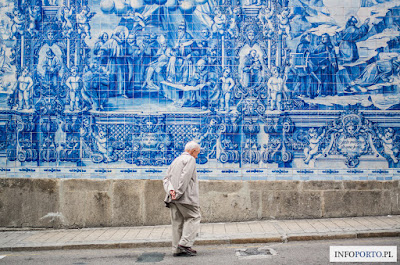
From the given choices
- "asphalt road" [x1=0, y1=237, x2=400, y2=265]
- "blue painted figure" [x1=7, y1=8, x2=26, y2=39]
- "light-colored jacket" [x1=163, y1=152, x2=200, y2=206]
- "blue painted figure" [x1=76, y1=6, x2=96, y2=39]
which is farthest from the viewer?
"blue painted figure" [x1=7, y1=8, x2=26, y2=39]

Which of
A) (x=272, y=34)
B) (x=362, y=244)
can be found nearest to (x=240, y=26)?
(x=272, y=34)

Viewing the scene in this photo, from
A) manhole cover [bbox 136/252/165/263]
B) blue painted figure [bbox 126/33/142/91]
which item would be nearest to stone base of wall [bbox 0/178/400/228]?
manhole cover [bbox 136/252/165/263]

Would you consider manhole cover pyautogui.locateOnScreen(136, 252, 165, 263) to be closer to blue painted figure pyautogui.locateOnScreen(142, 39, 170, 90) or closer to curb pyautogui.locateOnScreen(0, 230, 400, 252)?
curb pyautogui.locateOnScreen(0, 230, 400, 252)

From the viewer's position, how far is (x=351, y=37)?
1027 cm

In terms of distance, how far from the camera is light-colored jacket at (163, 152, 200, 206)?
7.61 m

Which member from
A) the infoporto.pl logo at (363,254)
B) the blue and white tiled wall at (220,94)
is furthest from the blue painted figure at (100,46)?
the infoporto.pl logo at (363,254)

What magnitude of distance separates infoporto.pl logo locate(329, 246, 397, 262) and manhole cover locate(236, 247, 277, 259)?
92cm

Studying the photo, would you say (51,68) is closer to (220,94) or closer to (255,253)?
(220,94)

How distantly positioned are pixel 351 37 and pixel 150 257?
237 inches

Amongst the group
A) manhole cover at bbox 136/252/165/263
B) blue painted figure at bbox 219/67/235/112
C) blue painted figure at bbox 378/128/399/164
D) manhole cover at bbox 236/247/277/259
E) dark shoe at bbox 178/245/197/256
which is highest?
blue painted figure at bbox 219/67/235/112

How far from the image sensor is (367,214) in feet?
32.8

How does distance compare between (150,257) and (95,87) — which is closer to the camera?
(150,257)

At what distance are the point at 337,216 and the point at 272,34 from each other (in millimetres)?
3887

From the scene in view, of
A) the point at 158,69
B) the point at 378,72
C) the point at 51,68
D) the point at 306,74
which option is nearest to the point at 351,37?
the point at 378,72
